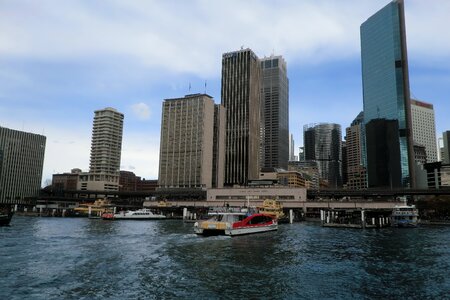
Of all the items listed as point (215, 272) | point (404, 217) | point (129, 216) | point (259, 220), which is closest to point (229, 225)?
point (259, 220)

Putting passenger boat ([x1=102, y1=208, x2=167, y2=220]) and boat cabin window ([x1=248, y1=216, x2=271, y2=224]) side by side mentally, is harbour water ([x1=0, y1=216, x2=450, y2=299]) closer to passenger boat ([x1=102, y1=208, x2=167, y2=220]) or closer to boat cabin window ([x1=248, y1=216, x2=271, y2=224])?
boat cabin window ([x1=248, y1=216, x2=271, y2=224])

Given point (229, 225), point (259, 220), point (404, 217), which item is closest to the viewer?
point (229, 225)

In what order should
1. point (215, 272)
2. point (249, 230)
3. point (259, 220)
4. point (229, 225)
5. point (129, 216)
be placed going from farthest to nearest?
1. point (129, 216)
2. point (259, 220)
3. point (249, 230)
4. point (229, 225)
5. point (215, 272)

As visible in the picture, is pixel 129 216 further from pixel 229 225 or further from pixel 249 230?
pixel 229 225

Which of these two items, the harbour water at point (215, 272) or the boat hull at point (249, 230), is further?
the boat hull at point (249, 230)

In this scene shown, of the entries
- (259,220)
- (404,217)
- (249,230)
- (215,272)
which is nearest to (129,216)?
(259,220)

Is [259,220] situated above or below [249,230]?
above

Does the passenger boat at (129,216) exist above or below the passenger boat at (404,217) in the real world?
below

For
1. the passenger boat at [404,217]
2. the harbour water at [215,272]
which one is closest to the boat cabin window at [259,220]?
the harbour water at [215,272]

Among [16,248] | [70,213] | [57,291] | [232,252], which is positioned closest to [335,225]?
[232,252]

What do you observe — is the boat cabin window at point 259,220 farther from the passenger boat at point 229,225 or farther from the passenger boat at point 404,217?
the passenger boat at point 404,217

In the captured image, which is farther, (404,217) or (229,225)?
(404,217)

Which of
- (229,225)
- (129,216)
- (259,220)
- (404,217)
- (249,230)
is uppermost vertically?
(404,217)

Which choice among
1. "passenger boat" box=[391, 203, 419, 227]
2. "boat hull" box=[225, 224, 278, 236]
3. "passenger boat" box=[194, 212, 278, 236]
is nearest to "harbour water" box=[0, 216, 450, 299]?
"passenger boat" box=[194, 212, 278, 236]
